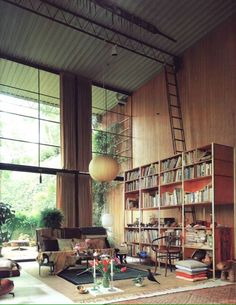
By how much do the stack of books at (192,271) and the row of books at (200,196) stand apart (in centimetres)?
129

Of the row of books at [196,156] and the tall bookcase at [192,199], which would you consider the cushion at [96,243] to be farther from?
the row of books at [196,156]

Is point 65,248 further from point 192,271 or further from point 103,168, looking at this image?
point 192,271

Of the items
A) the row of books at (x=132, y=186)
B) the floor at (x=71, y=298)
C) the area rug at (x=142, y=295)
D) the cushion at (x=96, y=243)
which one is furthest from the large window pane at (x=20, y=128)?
the area rug at (x=142, y=295)

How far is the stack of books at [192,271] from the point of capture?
22.5 feet

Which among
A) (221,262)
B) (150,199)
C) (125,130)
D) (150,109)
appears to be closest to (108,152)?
(125,130)

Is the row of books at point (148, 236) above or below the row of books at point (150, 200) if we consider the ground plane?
below

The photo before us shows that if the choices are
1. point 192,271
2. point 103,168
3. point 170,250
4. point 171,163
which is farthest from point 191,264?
point 171,163

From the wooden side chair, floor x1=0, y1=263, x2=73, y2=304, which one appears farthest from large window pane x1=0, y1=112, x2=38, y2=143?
floor x1=0, y1=263, x2=73, y2=304

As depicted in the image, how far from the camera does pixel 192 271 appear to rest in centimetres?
687

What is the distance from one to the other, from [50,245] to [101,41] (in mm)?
5246

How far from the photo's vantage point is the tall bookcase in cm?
750

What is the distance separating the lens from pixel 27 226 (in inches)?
597

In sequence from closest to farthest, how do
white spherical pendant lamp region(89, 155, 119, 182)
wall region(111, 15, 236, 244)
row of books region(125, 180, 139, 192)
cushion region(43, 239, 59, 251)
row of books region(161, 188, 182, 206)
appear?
white spherical pendant lamp region(89, 155, 119, 182)
cushion region(43, 239, 59, 251)
wall region(111, 15, 236, 244)
row of books region(161, 188, 182, 206)
row of books region(125, 180, 139, 192)

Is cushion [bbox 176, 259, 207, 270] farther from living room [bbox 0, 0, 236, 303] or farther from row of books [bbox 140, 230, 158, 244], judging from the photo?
row of books [bbox 140, 230, 158, 244]
